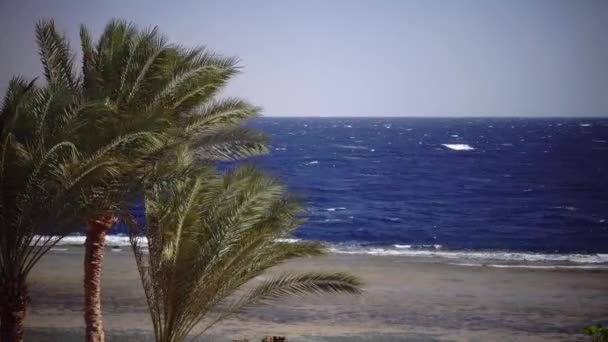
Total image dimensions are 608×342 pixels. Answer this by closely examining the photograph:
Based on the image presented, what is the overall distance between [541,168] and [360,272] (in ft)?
155

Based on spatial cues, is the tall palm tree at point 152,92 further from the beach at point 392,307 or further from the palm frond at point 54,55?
the beach at point 392,307

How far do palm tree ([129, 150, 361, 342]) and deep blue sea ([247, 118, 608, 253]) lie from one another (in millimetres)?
1068

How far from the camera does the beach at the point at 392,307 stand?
52.4 feet

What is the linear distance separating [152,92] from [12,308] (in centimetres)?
356

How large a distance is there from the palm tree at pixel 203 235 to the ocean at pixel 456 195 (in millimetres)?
1927

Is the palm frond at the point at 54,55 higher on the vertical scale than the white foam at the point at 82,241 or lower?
higher

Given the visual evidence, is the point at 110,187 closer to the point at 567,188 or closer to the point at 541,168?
the point at 567,188

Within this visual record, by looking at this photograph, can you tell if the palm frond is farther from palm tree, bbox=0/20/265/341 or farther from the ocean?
the ocean

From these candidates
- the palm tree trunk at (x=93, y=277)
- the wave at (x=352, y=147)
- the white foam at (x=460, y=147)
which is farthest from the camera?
the wave at (x=352, y=147)

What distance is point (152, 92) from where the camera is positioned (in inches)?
383

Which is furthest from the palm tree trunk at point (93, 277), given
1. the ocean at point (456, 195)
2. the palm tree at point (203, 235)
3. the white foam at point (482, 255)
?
the white foam at point (482, 255)

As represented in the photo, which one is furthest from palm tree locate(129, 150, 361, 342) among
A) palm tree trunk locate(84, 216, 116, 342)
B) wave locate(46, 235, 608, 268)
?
wave locate(46, 235, 608, 268)

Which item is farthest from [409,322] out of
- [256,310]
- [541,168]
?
[541,168]

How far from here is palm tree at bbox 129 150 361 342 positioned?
9.11 meters
